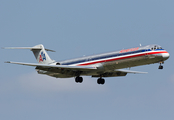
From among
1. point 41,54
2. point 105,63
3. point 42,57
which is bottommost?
point 105,63

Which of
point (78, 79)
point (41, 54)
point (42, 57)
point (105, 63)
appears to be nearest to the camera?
point (105, 63)

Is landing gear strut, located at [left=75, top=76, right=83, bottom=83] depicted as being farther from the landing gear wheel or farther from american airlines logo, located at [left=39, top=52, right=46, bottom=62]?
american airlines logo, located at [left=39, top=52, right=46, bottom=62]

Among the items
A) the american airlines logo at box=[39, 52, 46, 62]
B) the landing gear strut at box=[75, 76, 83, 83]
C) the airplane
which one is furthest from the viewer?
the american airlines logo at box=[39, 52, 46, 62]

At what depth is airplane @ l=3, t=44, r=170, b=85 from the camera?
4234 centimetres

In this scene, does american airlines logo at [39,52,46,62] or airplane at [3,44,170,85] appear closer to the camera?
airplane at [3,44,170,85]

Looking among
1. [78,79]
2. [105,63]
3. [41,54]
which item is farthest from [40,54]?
[105,63]

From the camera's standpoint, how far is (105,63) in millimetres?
44688

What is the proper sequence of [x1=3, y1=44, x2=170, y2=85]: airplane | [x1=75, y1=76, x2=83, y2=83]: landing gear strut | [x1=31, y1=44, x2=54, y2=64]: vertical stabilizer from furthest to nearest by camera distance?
1. [x1=31, y1=44, x2=54, y2=64]: vertical stabilizer
2. [x1=75, y1=76, x2=83, y2=83]: landing gear strut
3. [x1=3, y1=44, x2=170, y2=85]: airplane

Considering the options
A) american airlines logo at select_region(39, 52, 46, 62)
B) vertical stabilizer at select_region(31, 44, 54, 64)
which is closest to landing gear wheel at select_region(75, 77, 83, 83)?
vertical stabilizer at select_region(31, 44, 54, 64)

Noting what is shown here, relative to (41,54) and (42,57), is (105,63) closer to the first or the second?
(42,57)

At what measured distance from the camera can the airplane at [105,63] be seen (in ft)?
139

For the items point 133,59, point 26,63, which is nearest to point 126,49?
point 133,59

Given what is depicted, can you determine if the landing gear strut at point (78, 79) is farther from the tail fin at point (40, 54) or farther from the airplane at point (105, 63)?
the tail fin at point (40, 54)

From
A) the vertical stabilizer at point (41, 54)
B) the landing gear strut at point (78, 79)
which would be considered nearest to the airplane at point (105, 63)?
the landing gear strut at point (78, 79)
